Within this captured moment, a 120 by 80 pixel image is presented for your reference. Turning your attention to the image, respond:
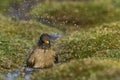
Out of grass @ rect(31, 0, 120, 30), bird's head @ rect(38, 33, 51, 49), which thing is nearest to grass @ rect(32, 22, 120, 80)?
bird's head @ rect(38, 33, 51, 49)

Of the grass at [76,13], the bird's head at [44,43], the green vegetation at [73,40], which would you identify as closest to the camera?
the green vegetation at [73,40]

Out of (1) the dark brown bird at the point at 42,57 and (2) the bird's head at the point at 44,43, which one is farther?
(2) the bird's head at the point at 44,43

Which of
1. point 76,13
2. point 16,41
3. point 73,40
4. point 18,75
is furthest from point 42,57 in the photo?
point 76,13

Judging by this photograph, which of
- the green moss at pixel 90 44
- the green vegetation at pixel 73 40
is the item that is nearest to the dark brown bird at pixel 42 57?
the green vegetation at pixel 73 40

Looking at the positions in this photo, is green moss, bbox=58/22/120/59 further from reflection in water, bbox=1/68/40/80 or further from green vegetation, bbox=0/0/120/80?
→ reflection in water, bbox=1/68/40/80

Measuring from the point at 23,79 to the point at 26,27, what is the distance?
21635mm

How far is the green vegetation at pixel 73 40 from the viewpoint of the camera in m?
17.6

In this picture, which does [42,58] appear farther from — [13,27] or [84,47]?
[13,27]

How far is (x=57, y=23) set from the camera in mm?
53969

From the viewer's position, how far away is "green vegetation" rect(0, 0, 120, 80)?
57.7 ft

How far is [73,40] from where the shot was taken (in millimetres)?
34094

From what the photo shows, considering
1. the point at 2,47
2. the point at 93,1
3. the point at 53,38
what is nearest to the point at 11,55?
the point at 2,47

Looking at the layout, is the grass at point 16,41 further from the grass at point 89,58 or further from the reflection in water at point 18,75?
the grass at point 89,58

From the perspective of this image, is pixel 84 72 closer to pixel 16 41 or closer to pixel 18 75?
pixel 18 75
